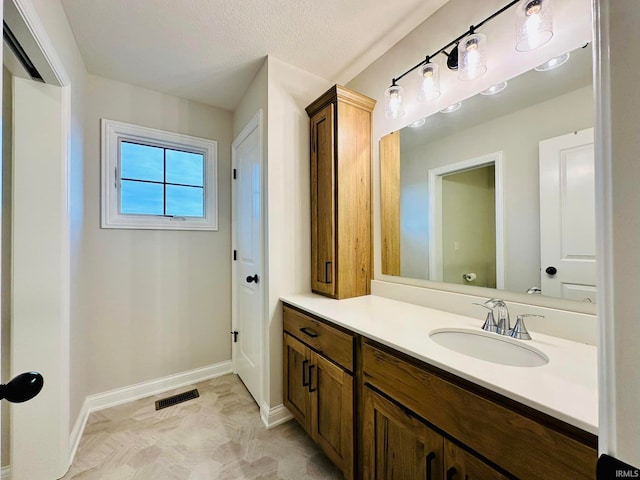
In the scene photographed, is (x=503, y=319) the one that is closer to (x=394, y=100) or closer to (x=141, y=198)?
(x=394, y=100)

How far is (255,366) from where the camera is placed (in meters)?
2.04

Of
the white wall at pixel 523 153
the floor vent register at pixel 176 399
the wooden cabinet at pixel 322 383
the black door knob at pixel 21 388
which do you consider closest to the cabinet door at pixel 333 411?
the wooden cabinet at pixel 322 383

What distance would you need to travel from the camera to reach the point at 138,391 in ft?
6.93

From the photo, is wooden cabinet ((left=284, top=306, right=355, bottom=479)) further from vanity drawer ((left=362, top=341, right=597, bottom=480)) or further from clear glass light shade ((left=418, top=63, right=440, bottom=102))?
clear glass light shade ((left=418, top=63, right=440, bottom=102))

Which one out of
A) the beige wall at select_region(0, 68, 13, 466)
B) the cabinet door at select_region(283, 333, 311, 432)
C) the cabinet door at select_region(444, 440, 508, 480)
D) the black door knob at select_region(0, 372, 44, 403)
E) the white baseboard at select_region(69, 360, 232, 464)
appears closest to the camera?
the black door knob at select_region(0, 372, 44, 403)

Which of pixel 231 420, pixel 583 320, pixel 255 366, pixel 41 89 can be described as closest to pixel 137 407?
pixel 231 420

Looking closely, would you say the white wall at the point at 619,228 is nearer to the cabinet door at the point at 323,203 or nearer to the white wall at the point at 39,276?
the cabinet door at the point at 323,203

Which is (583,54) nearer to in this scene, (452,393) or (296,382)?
(452,393)

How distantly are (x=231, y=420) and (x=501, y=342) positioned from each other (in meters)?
1.75

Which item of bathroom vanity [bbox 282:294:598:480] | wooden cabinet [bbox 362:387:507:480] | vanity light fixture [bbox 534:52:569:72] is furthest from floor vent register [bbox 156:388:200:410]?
vanity light fixture [bbox 534:52:569:72]

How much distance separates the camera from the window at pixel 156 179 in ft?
6.71

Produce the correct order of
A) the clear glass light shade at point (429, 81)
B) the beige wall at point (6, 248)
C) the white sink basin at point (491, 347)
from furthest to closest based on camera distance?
1. the clear glass light shade at point (429, 81)
2. the beige wall at point (6, 248)
3. the white sink basin at point (491, 347)

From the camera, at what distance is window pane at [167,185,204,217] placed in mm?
2291

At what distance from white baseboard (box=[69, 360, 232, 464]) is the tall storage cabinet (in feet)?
4.45
